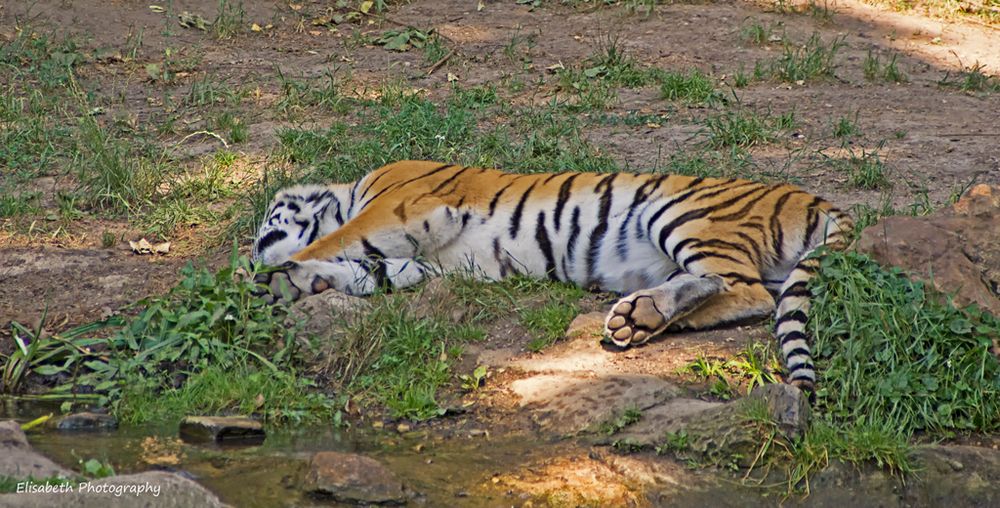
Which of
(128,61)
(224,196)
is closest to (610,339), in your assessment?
(224,196)

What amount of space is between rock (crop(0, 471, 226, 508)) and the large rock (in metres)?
2.77

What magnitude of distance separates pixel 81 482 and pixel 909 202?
14.1 ft

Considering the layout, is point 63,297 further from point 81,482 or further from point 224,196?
point 81,482

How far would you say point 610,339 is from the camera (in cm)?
475

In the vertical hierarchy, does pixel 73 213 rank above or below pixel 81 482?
below

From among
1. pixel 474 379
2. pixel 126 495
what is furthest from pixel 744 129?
pixel 126 495

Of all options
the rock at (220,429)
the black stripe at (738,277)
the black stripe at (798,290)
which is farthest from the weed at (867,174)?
the rock at (220,429)

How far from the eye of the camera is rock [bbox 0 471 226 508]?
2912 mm

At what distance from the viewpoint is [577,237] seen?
552cm

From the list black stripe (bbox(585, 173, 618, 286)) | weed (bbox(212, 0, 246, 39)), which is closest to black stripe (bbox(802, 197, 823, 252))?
black stripe (bbox(585, 173, 618, 286))

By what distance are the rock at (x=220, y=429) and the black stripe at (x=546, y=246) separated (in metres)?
1.72

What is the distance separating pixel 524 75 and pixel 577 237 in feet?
9.43

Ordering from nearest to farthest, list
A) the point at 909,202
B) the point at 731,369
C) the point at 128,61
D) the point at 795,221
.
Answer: the point at 731,369
the point at 795,221
the point at 909,202
the point at 128,61

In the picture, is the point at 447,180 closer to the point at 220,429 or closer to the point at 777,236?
the point at 777,236
